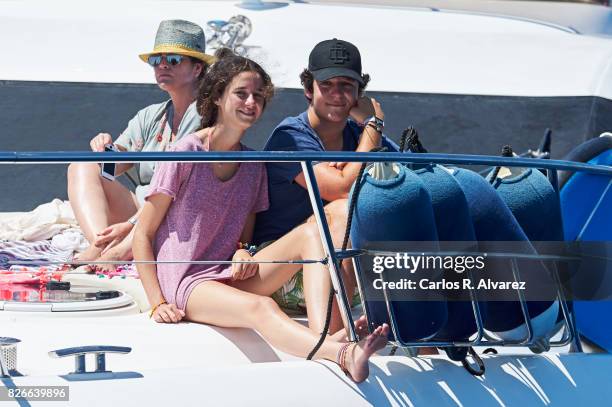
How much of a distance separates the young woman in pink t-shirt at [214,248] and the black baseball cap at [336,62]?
298mm

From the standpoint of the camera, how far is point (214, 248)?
108 inches

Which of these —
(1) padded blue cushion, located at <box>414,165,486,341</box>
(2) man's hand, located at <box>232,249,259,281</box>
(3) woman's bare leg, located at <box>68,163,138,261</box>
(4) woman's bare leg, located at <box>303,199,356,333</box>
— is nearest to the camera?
(1) padded blue cushion, located at <box>414,165,486,341</box>

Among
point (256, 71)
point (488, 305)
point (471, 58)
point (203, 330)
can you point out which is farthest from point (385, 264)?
point (471, 58)

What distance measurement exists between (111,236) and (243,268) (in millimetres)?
536

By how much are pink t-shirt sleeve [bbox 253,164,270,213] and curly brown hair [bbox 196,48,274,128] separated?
0.64ft

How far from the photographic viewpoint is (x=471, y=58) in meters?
4.90

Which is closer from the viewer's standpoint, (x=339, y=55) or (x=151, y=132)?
(x=339, y=55)

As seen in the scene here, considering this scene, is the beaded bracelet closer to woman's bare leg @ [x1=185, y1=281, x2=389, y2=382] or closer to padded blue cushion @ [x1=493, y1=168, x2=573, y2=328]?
woman's bare leg @ [x1=185, y1=281, x2=389, y2=382]

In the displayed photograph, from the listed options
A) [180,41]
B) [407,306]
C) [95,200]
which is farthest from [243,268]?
[180,41]

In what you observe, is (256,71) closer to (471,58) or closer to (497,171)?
(497,171)

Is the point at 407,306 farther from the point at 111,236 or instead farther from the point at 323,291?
the point at 111,236

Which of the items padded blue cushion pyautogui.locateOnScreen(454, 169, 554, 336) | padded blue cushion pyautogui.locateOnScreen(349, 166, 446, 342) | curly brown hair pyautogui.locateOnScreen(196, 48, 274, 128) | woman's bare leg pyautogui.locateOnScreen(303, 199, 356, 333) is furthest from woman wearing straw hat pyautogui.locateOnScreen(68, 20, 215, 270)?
padded blue cushion pyautogui.locateOnScreen(454, 169, 554, 336)

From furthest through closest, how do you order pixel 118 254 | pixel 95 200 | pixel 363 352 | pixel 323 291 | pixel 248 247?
pixel 95 200 < pixel 118 254 < pixel 248 247 < pixel 323 291 < pixel 363 352

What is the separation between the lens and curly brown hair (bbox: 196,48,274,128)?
2.88 m
